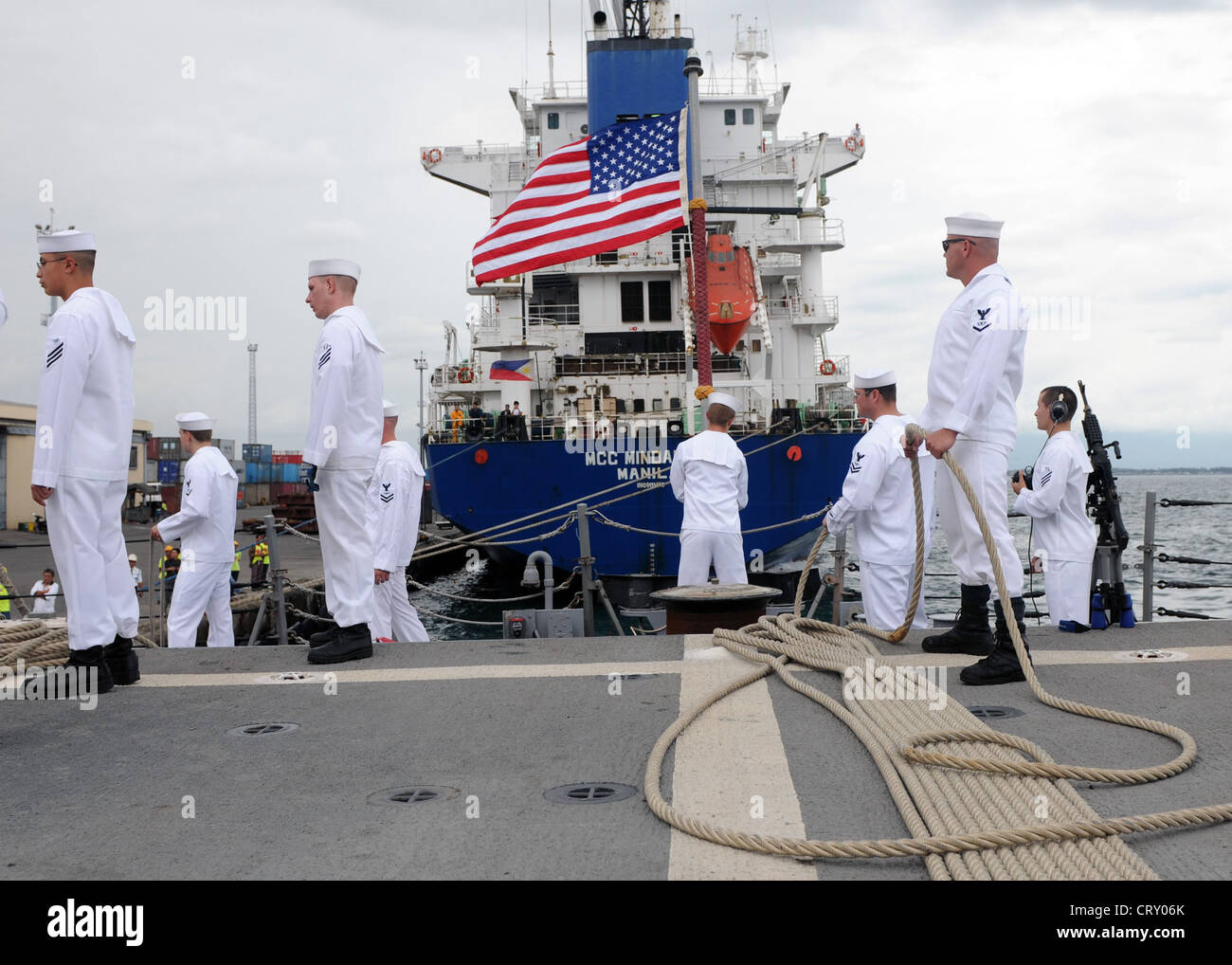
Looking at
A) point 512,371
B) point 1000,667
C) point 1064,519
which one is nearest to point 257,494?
point 512,371

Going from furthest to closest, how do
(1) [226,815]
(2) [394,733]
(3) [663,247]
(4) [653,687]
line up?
(3) [663,247] < (4) [653,687] < (2) [394,733] < (1) [226,815]

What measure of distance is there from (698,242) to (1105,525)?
412 centimetres

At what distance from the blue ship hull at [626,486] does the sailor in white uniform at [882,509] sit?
461 inches

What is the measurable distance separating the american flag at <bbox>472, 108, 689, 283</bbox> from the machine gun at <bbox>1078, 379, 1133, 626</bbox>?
5.21 m

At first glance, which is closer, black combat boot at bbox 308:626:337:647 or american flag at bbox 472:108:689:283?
black combat boot at bbox 308:626:337:647

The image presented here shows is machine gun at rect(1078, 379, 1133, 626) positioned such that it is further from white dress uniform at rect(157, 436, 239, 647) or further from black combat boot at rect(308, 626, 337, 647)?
white dress uniform at rect(157, 436, 239, 647)

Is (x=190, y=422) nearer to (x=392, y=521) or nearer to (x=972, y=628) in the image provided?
(x=392, y=521)

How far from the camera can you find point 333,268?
5.00m

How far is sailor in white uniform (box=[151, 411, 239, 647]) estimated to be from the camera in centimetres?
664

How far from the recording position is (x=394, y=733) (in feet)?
11.0

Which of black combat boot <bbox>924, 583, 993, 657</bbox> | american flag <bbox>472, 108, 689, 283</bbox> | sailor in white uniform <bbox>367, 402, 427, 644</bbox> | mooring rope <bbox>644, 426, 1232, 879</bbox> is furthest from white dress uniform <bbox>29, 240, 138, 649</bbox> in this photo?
american flag <bbox>472, 108, 689, 283</bbox>
